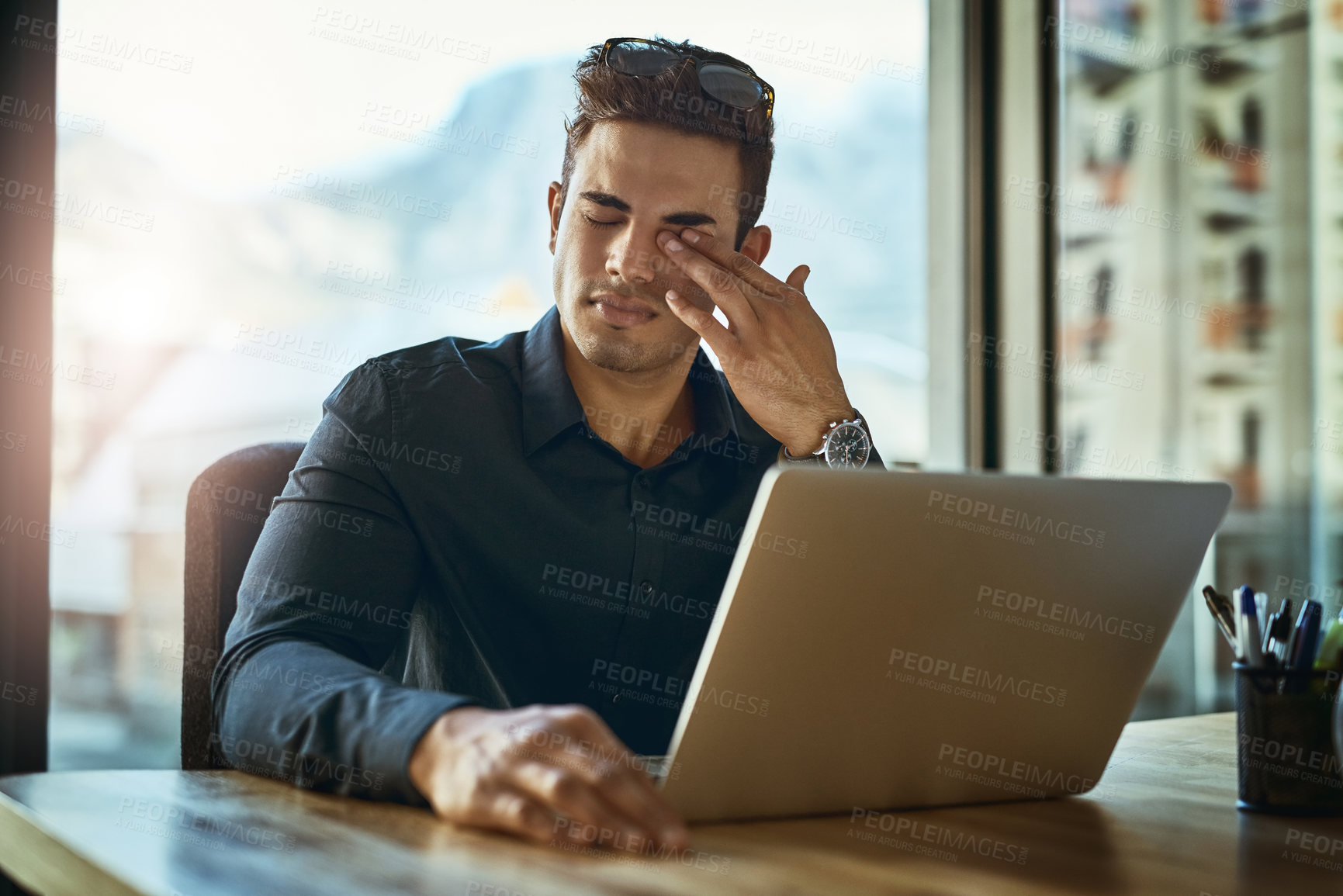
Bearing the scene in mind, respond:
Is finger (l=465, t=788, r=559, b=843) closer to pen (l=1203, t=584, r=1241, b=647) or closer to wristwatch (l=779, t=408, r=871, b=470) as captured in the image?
pen (l=1203, t=584, r=1241, b=647)

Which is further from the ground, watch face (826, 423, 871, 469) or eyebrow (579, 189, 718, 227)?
eyebrow (579, 189, 718, 227)

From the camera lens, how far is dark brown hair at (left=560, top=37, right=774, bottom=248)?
1529mm

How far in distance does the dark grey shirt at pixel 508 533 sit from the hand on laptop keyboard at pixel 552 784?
1.31 feet

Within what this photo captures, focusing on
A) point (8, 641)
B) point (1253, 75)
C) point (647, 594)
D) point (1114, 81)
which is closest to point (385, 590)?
point (647, 594)

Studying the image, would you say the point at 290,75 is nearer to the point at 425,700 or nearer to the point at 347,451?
the point at 347,451

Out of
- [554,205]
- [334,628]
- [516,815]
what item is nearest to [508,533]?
[334,628]

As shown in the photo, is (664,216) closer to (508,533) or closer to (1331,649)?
(508,533)

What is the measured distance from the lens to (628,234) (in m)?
1.48

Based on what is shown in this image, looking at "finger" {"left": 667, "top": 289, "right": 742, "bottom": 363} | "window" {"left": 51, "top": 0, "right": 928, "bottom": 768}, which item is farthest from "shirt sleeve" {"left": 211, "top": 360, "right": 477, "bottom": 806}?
"window" {"left": 51, "top": 0, "right": 928, "bottom": 768}

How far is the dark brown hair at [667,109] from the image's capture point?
1529 mm

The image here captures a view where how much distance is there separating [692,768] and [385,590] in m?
0.55

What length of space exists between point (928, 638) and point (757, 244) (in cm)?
105

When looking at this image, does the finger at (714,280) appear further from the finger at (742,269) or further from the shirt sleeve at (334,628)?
the shirt sleeve at (334,628)

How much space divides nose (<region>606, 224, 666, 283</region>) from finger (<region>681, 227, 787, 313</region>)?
1.9 inches
